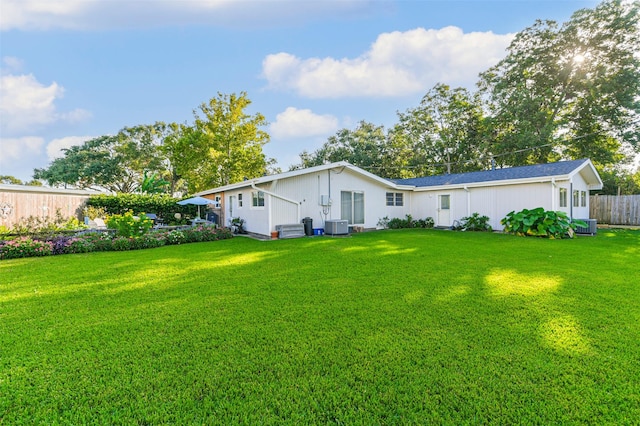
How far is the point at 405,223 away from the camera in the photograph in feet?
51.8

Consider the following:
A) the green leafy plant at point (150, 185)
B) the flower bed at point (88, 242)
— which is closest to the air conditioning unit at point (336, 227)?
the flower bed at point (88, 242)

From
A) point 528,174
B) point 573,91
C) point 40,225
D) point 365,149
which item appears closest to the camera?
point 528,174

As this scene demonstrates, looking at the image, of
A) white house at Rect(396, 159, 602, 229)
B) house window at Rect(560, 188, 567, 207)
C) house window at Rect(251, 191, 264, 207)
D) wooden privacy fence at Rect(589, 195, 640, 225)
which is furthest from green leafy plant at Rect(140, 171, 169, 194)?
wooden privacy fence at Rect(589, 195, 640, 225)

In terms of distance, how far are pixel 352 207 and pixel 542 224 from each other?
24.2 ft

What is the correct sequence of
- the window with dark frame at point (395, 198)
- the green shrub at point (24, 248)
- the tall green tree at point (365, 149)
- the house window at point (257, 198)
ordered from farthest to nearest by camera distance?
the tall green tree at point (365, 149) < the window with dark frame at point (395, 198) < the house window at point (257, 198) < the green shrub at point (24, 248)

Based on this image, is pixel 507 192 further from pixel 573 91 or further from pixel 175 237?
pixel 573 91

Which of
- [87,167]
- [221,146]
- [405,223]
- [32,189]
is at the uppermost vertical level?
[221,146]

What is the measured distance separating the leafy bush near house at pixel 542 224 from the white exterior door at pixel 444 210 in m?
3.31

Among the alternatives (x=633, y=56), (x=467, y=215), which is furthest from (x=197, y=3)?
(x=633, y=56)

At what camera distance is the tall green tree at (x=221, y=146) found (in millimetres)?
24719

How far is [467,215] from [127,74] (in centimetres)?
1876

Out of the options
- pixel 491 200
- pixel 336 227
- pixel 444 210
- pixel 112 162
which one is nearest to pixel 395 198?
pixel 444 210

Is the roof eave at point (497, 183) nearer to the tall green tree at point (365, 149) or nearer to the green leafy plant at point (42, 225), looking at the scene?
the tall green tree at point (365, 149)

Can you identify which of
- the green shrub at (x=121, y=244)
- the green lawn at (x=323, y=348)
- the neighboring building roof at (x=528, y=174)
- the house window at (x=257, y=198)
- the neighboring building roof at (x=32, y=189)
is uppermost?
the neighboring building roof at (x=528, y=174)
